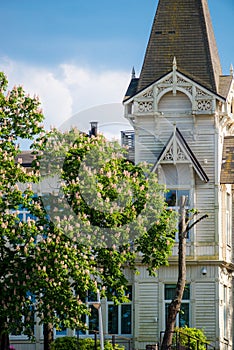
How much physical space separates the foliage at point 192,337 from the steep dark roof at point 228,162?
22.9ft

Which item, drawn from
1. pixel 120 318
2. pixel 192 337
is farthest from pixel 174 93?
pixel 192 337

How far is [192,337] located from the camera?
4475cm

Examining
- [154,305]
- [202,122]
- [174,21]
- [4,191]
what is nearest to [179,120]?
[202,122]

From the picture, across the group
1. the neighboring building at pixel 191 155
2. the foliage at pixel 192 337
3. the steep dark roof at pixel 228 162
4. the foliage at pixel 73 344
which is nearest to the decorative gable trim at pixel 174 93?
the neighboring building at pixel 191 155

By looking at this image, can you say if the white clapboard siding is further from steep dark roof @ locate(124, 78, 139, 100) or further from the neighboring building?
steep dark roof @ locate(124, 78, 139, 100)

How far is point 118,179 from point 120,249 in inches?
102

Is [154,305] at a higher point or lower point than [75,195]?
lower

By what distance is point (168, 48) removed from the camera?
52.1m

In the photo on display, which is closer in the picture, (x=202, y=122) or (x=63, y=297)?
(x=63, y=297)

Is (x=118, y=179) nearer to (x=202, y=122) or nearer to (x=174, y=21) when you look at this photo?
(x=202, y=122)

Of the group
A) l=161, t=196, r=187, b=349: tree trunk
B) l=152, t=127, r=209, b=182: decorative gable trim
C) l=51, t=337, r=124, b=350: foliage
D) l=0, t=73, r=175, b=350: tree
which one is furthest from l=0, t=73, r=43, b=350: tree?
l=152, t=127, r=209, b=182: decorative gable trim

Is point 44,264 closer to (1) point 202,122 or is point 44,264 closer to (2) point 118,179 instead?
(2) point 118,179

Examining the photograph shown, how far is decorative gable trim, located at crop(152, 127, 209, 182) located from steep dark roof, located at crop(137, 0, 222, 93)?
300 centimetres

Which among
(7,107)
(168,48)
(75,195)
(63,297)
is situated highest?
(168,48)
